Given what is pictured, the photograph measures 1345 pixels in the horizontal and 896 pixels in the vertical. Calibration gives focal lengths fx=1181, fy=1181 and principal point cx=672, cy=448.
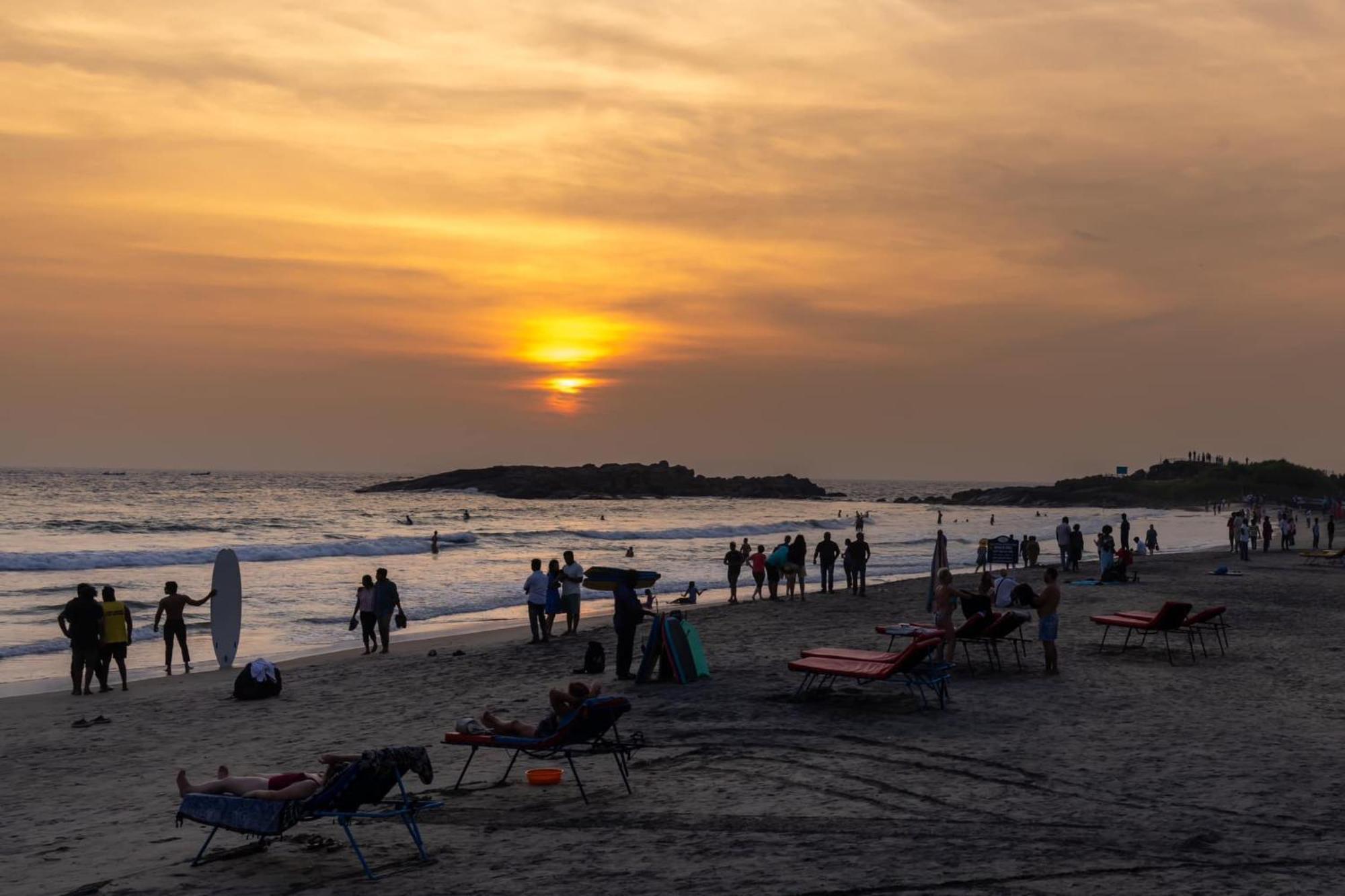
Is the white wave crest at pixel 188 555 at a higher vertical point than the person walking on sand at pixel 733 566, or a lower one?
lower

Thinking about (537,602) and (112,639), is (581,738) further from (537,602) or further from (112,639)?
(537,602)

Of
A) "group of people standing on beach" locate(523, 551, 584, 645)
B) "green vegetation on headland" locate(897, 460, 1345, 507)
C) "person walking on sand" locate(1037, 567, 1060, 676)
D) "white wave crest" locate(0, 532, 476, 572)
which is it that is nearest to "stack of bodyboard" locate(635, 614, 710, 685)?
"person walking on sand" locate(1037, 567, 1060, 676)

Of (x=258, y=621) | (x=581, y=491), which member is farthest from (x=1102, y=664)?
(x=581, y=491)

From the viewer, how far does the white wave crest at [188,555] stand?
46594mm

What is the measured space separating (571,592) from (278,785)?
1352 cm

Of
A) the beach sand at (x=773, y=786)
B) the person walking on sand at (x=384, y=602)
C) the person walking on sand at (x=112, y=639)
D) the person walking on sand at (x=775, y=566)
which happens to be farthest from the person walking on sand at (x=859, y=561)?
the person walking on sand at (x=112, y=639)

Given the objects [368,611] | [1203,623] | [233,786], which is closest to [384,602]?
[368,611]

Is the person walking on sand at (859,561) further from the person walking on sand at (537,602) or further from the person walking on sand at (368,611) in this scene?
the person walking on sand at (368,611)

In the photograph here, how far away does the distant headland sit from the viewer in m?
143

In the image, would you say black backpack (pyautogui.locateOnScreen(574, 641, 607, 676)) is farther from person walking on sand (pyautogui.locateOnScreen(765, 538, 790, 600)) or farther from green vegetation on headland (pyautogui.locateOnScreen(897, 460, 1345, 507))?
green vegetation on headland (pyautogui.locateOnScreen(897, 460, 1345, 507))

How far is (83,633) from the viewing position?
52.0ft

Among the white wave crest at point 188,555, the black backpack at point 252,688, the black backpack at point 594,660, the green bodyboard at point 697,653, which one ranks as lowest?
the white wave crest at point 188,555

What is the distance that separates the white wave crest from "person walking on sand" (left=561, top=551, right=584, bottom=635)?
30068 millimetres

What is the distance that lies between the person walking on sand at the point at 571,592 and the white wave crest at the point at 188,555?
98.6 feet
